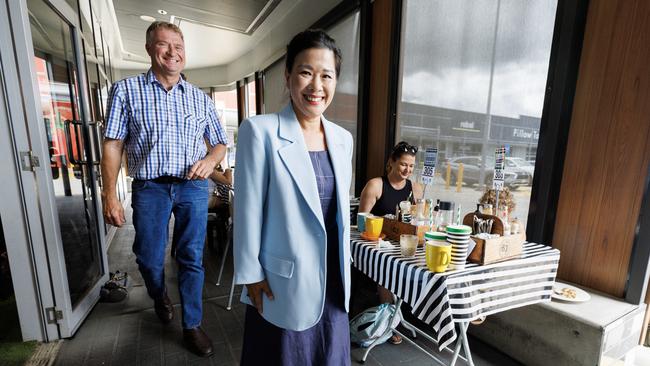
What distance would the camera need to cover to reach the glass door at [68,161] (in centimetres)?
192

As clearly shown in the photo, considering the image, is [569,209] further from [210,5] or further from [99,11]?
[99,11]

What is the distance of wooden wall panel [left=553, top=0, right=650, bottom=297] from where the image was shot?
4.82 feet

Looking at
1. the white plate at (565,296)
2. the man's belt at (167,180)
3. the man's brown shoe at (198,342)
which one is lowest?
the man's brown shoe at (198,342)

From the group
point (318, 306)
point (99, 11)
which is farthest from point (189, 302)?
point (99, 11)

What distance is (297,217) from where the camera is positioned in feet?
3.02

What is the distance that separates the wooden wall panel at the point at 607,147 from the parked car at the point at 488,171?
212 millimetres

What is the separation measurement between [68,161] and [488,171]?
10.0 ft

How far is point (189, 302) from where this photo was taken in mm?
1890

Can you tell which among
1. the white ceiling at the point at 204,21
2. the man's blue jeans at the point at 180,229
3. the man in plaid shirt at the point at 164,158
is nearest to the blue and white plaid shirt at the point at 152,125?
the man in plaid shirt at the point at 164,158

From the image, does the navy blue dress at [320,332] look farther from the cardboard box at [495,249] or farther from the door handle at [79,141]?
the door handle at [79,141]

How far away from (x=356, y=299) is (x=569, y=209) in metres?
1.62

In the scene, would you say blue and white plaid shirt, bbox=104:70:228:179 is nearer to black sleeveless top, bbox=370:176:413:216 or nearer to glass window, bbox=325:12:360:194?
black sleeveless top, bbox=370:176:413:216

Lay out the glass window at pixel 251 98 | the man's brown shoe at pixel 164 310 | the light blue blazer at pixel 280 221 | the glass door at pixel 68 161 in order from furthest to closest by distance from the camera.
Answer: the glass window at pixel 251 98 → the man's brown shoe at pixel 164 310 → the glass door at pixel 68 161 → the light blue blazer at pixel 280 221

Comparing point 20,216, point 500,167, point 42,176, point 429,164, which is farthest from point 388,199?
point 20,216
